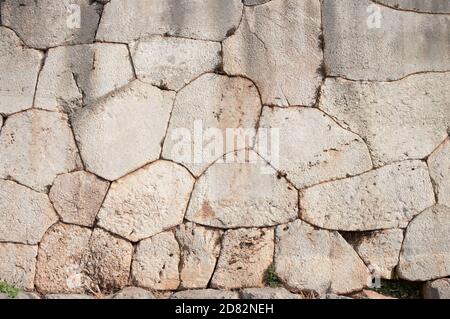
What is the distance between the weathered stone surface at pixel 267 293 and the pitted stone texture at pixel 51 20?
187cm

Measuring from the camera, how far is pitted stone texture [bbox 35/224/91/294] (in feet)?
12.9

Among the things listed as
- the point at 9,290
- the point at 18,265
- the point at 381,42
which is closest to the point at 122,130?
the point at 18,265

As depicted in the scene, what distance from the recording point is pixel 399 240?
13.0ft

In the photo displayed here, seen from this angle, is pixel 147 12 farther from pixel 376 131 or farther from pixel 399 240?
pixel 399 240

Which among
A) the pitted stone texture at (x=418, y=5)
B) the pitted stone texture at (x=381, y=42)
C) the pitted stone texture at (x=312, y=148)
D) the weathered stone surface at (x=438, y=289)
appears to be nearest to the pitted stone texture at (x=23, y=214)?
the pitted stone texture at (x=312, y=148)

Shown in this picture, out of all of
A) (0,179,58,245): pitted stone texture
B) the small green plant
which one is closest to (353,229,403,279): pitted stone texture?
(0,179,58,245): pitted stone texture

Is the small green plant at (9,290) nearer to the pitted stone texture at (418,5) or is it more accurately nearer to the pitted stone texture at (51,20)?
the pitted stone texture at (51,20)

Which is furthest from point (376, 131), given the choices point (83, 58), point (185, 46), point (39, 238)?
point (39, 238)

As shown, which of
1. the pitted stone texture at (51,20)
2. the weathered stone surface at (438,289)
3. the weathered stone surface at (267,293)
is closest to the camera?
the weathered stone surface at (267,293)

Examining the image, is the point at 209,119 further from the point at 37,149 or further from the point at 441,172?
Result: the point at 441,172

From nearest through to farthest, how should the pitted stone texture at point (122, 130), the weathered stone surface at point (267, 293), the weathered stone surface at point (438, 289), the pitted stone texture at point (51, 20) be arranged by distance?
the weathered stone surface at point (267, 293) < the weathered stone surface at point (438, 289) < the pitted stone texture at point (122, 130) < the pitted stone texture at point (51, 20)

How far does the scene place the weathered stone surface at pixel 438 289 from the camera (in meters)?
3.89

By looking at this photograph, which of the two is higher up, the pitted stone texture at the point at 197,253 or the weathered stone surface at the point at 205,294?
the pitted stone texture at the point at 197,253

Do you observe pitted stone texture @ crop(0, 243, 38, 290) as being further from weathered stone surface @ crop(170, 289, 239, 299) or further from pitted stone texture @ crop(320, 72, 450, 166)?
pitted stone texture @ crop(320, 72, 450, 166)
